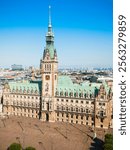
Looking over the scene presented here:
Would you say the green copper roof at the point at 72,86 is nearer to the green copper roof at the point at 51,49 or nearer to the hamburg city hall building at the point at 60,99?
the hamburg city hall building at the point at 60,99

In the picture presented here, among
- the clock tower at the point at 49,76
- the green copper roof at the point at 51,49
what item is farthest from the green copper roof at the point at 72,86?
the green copper roof at the point at 51,49

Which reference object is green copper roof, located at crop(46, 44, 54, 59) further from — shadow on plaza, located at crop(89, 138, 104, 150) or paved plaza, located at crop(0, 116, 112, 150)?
shadow on plaza, located at crop(89, 138, 104, 150)

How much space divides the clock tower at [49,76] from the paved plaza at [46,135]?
2.57m

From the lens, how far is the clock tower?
51.9 meters

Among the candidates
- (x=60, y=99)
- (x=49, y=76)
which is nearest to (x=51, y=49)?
(x=49, y=76)

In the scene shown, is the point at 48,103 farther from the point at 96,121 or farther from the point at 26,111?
the point at 96,121

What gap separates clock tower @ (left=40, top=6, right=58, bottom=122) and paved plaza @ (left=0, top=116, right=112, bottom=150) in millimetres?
2571

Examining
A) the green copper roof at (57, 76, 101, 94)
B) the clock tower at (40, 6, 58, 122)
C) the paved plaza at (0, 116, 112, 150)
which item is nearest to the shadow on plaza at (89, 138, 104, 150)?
the paved plaza at (0, 116, 112, 150)

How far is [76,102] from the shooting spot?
5106 cm

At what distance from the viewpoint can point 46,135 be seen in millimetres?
43000

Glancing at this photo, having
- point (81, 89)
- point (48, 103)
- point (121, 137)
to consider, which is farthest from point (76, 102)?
point (121, 137)

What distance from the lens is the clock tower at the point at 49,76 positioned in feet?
170

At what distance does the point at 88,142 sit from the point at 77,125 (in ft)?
31.8

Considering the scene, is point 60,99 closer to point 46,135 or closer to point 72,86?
point 72,86
